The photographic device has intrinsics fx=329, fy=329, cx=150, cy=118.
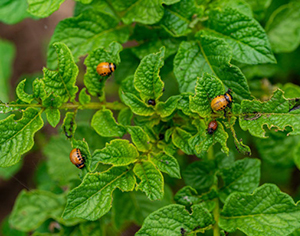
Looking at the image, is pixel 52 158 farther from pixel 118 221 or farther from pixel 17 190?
pixel 17 190

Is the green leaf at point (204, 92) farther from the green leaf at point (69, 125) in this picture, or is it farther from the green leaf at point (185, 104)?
the green leaf at point (69, 125)

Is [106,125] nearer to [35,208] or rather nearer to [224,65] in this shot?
[224,65]

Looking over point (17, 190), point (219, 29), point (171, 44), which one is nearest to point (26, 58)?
point (17, 190)

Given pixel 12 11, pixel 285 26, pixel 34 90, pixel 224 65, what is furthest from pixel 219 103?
pixel 12 11

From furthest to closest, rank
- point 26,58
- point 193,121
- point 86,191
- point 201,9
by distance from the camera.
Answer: point 26,58 < point 201,9 < point 193,121 < point 86,191

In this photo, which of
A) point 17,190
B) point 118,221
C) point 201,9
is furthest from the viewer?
point 17,190

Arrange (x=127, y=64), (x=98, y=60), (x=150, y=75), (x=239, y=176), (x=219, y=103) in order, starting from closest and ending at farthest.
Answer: (x=219, y=103) < (x=150, y=75) < (x=98, y=60) < (x=239, y=176) < (x=127, y=64)

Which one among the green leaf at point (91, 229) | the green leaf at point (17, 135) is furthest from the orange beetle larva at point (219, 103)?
the green leaf at point (91, 229)
